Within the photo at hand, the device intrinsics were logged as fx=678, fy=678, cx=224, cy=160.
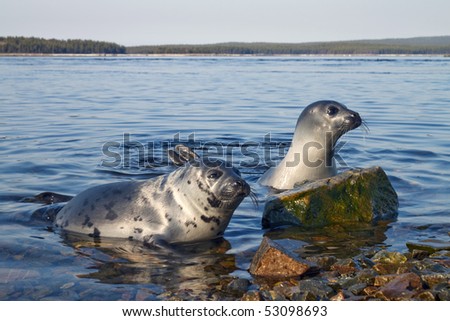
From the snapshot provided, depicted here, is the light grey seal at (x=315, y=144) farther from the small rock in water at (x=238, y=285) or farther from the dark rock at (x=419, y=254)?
A: the small rock in water at (x=238, y=285)

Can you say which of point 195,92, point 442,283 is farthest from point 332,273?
point 195,92

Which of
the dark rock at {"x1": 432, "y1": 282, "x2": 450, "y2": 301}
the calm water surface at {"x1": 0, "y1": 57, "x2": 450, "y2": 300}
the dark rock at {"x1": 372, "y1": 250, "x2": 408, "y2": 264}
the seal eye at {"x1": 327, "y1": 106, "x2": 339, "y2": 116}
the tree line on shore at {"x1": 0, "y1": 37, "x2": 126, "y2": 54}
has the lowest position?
the calm water surface at {"x1": 0, "y1": 57, "x2": 450, "y2": 300}

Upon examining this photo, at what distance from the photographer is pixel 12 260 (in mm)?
5699

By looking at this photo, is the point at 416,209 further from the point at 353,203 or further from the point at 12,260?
the point at 12,260

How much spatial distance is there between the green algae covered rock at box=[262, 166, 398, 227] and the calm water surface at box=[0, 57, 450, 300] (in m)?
0.21

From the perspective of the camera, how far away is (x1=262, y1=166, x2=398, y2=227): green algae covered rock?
6.96 m

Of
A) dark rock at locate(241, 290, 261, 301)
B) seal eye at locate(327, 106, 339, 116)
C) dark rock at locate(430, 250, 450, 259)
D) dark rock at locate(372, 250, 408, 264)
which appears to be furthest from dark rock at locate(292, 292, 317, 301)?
seal eye at locate(327, 106, 339, 116)

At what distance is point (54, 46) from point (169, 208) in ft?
350

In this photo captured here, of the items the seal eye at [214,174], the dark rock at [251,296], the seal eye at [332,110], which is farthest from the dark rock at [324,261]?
the seal eye at [332,110]

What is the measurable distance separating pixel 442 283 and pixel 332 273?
0.82 meters

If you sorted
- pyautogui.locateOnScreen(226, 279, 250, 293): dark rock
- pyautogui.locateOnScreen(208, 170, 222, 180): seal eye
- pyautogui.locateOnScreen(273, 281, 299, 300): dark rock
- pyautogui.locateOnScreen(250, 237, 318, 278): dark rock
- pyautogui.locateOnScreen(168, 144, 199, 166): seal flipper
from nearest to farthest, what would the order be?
1. pyautogui.locateOnScreen(273, 281, 299, 300): dark rock
2. pyautogui.locateOnScreen(226, 279, 250, 293): dark rock
3. pyautogui.locateOnScreen(250, 237, 318, 278): dark rock
4. pyautogui.locateOnScreen(208, 170, 222, 180): seal eye
5. pyautogui.locateOnScreen(168, 144, 199, 166): seal flipper

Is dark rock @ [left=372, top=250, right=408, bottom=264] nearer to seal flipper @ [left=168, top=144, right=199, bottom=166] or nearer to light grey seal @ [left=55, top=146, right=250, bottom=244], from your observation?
light grey seal @ [left=55, top=146, right=250, bottom=244]

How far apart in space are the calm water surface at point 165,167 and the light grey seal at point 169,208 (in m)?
0.16

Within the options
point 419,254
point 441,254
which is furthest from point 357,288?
point 441,254
